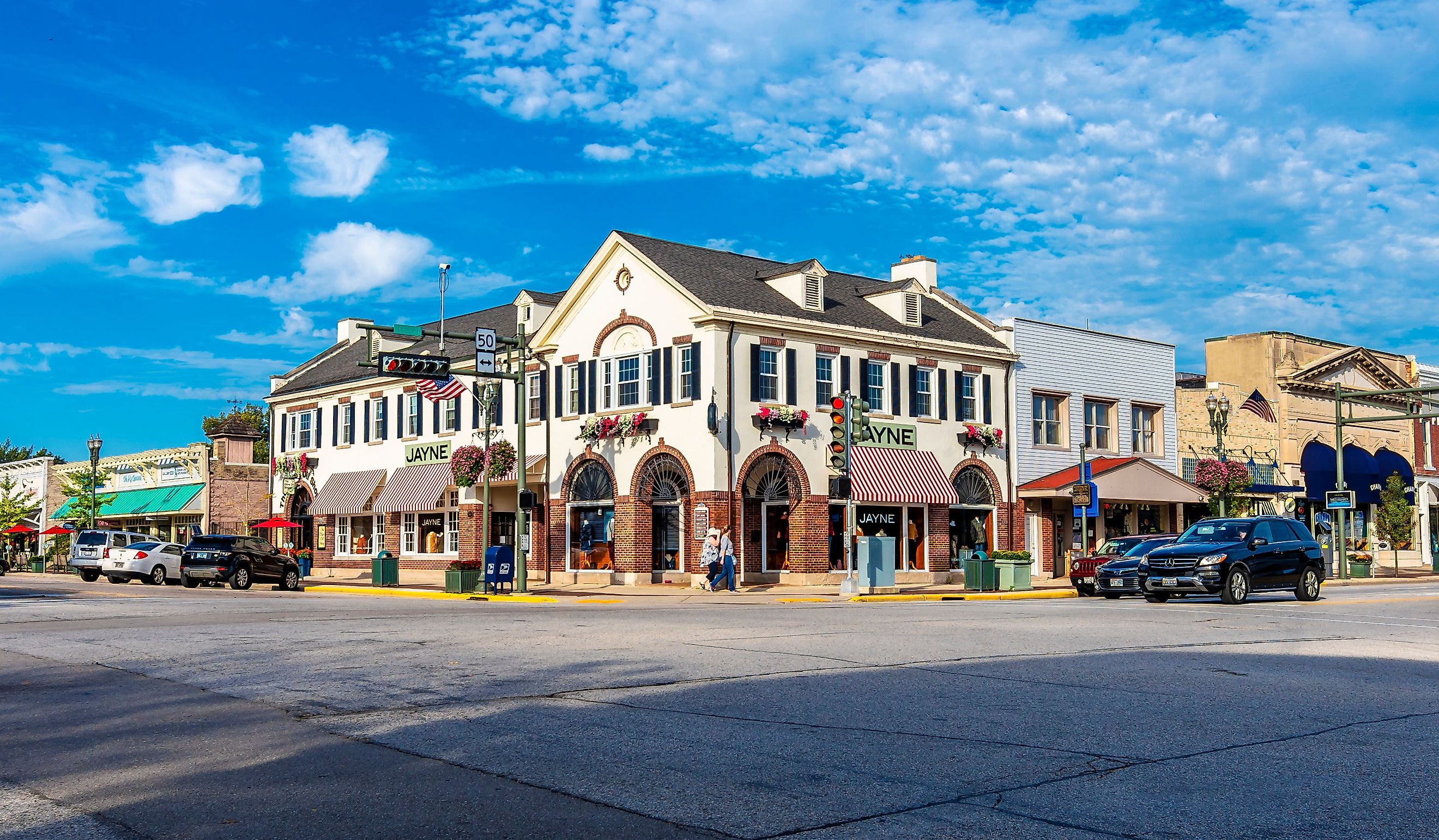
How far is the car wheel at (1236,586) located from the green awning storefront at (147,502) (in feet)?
154

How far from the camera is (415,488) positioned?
1866 inches

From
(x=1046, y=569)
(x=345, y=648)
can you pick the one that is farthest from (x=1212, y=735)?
(x=1046, y=569)

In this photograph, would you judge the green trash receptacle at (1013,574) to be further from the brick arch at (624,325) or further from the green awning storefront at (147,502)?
the green awning storefront at (147,502)

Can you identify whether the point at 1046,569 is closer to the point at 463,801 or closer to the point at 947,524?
the point at 947,524

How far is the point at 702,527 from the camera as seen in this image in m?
37.4

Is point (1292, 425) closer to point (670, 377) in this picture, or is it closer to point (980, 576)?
point (980, 576)

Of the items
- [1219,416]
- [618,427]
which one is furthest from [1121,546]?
[618,427]

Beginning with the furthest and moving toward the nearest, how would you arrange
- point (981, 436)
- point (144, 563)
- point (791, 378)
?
point (981, 436) → point (144, 563) → point (791, 378)

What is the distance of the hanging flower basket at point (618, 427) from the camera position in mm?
38906

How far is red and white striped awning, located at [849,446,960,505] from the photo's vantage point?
129ft

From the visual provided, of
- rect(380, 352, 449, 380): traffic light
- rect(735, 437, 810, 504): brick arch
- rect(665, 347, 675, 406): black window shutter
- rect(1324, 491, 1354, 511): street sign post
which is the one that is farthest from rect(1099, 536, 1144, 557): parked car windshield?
rect(380, 352, 449, 380): traffic light

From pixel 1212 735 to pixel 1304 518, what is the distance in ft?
166

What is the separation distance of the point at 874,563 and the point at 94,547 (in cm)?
2613

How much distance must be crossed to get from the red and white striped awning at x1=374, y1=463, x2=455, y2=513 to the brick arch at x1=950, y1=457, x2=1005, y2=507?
17.9m
